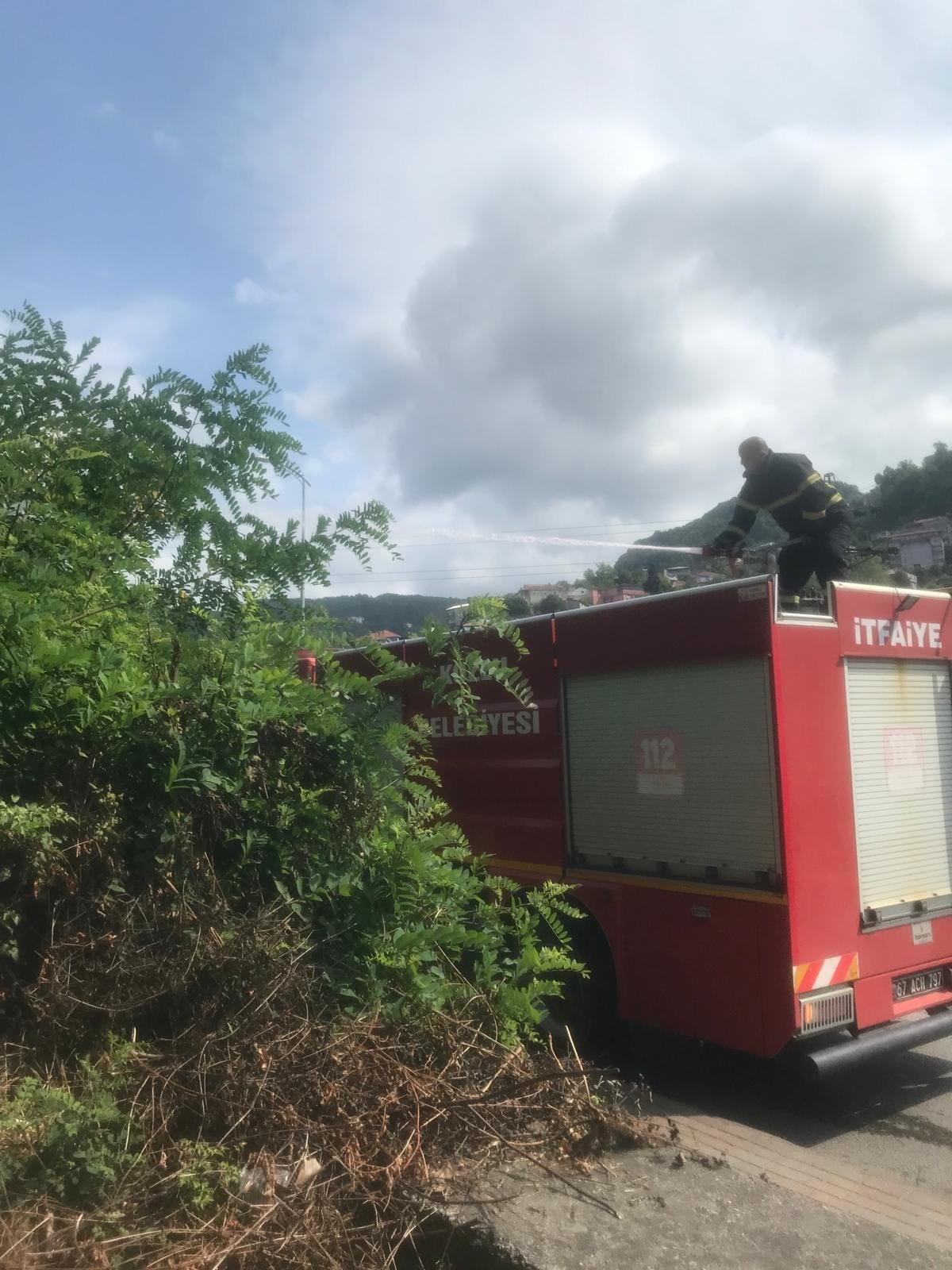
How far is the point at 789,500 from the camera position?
7.18 meters

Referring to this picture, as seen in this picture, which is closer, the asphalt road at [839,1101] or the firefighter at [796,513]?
the asphalt road at [839,1101]

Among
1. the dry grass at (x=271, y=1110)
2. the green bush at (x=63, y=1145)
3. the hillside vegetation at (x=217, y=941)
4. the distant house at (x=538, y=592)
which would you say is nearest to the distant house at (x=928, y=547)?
the distant house at (x=538, y=592)

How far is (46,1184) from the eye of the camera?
289 centimetres

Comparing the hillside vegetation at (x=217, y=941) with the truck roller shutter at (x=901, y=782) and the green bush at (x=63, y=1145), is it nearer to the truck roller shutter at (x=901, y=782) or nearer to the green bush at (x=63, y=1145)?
the green bush at (x=63, y=1145)

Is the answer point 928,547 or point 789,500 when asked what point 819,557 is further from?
point 928,547

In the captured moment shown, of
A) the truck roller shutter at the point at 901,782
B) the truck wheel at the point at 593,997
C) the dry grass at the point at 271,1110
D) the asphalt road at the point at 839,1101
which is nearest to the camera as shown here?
the dry grass at the point at 271,1110

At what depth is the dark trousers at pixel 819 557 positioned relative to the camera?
272 inches

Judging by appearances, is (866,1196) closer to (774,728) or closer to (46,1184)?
(774,728)

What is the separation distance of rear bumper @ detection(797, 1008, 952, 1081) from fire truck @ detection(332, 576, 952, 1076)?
0.05ft

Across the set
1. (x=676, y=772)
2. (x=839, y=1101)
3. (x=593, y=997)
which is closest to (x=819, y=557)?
(x=676, y=772)

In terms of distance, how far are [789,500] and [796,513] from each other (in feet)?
0.33

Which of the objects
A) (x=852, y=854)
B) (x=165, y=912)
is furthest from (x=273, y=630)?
(x=852, y=854)

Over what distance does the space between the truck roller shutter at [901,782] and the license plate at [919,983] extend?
363 millimetres

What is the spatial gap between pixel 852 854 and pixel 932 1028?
1.14 metres
